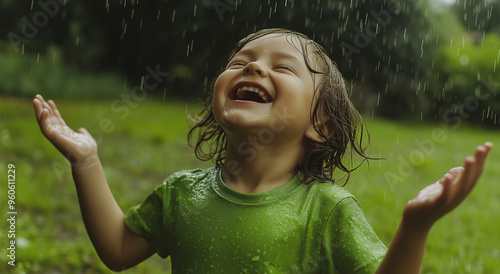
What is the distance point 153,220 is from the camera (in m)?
1.99

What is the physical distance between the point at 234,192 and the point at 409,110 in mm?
13657

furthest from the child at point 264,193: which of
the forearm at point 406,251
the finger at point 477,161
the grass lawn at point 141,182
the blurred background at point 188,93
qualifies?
the blurred background at point 188,93

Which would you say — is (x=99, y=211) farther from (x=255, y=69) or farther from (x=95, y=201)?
(x=255, y=69)

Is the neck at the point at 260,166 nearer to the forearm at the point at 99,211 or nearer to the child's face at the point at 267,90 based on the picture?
the child's face at the point at 267,90

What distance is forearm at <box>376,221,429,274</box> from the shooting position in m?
1.39

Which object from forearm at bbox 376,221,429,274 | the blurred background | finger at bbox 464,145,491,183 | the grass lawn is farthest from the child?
the blurred background

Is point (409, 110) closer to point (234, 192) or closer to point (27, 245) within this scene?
A: point (27, 245)

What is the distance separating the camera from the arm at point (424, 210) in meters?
1.25

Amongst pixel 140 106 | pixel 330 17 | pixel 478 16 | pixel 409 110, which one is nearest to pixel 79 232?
pixel 140 106

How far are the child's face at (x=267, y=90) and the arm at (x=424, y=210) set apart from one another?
1.84 feet

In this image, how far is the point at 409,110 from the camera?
14586 millimetres

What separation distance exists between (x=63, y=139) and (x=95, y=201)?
277 mm

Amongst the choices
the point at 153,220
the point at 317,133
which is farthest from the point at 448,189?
the point at 153,220

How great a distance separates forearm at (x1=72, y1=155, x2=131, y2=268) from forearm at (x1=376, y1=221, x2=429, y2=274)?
1095 mm
